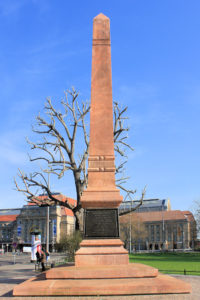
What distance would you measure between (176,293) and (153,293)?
614 millimetres

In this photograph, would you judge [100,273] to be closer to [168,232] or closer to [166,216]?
[168,232]

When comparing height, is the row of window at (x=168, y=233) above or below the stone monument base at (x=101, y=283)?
below

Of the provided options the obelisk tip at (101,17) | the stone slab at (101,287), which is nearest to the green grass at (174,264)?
the stone slab at (101,287)

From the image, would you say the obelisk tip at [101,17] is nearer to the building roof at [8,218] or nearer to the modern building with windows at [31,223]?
the modern building with windows at [31,223]

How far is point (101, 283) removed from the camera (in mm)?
8484

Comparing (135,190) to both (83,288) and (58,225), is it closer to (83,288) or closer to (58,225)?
(83,288)

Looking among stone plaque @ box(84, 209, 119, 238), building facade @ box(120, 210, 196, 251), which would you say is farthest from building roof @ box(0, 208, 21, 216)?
stone plaque @ box(84, 209, 119, 238)

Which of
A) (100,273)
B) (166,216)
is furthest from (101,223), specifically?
(166,216)

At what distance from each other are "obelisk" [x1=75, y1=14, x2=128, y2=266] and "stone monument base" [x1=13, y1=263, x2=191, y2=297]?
2.42ft

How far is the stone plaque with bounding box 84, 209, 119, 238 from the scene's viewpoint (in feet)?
33.5

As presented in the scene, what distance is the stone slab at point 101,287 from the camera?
27.3 feet

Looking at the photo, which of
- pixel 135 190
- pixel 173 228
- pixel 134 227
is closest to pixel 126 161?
pixel 135 190

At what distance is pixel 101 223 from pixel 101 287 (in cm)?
230

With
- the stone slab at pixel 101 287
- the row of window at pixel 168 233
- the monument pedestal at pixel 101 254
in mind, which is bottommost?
the row of window at pixel 168 233
